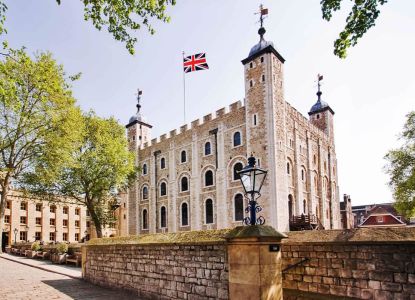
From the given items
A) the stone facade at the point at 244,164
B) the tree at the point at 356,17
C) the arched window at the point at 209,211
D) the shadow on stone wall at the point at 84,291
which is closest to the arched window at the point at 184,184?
the stone facade at the point at 244,164

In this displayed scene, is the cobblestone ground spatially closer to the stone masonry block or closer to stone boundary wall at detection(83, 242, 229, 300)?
stone boundary wall at detection(83, 242, 229, 300)

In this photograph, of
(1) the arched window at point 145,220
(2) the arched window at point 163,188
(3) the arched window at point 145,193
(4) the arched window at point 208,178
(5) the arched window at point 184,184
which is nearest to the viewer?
(4) the arched window at point 208,178

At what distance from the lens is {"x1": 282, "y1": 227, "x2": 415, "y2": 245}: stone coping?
5.43 m

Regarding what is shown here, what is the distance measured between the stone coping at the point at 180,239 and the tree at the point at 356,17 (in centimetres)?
476

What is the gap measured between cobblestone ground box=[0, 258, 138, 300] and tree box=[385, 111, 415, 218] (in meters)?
22.1

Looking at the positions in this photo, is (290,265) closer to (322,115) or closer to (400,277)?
(400,277)

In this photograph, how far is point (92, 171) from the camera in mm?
26391

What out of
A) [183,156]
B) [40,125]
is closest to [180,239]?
[40,125]

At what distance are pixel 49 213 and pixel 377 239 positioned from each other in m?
53.9

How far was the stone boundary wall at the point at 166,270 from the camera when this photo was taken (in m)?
7.88

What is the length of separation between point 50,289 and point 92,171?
15630mm

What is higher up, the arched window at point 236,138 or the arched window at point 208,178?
the arched window at point 236,138

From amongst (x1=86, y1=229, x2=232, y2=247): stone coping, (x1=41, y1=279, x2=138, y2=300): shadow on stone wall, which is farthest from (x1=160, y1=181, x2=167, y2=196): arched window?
(x1=86, y1=229, x2=232, y2=247): stone coping

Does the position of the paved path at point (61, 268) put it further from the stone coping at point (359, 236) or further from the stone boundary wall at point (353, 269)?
the stone coping at point (359, 236)
